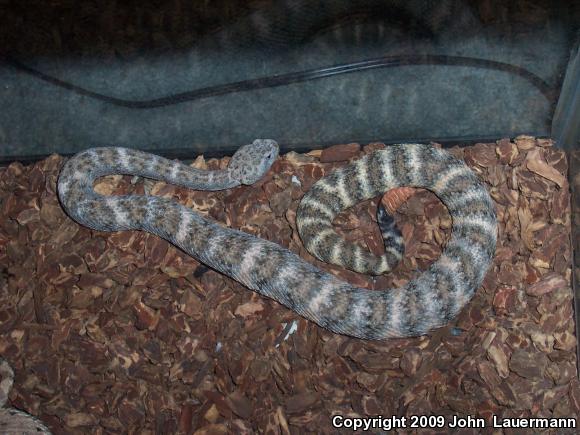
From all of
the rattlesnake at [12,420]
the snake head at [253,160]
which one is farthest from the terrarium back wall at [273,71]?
the rattlesnake at [12,420]

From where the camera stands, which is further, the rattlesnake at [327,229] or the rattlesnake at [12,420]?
the rattlesnake at [12,420]

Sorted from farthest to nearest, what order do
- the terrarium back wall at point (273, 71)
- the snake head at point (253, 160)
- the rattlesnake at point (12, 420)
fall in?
1. the snake head at point (253, 160)
2. the rattlesnake at point (12, 420)
3. the terrarium back wall at point (273, 71)

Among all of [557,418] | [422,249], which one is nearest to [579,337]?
A: [557,418]

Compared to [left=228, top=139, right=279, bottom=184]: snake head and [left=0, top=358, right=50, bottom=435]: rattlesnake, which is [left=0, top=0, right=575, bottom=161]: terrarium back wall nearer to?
[left=228, top=139, right=279, bottom=184]: snake head

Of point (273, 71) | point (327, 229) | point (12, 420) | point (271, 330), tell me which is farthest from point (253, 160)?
point (12, 420)

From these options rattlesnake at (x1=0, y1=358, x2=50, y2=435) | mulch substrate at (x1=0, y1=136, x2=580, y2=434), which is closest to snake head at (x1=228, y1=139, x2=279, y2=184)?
mulch substrate at (x1=0, y1=136, x2=580, y2=434)

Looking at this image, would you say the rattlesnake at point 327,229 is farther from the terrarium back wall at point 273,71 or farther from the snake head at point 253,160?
the terrarium back wall at point 273,71

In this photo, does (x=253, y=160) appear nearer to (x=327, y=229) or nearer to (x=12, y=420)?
(x=327, y=229)
